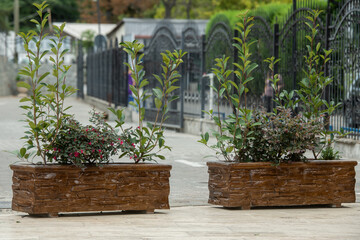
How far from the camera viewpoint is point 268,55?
61.9 ft

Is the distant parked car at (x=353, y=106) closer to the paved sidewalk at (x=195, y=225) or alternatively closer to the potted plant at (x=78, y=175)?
the paved sidewalk at (x=195, y=225)

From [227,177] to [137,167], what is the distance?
969 millimetres

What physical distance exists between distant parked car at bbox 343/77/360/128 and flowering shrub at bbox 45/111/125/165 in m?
7.94

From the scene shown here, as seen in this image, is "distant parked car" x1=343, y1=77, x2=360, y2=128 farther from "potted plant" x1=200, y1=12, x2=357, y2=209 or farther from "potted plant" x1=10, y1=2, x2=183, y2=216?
"potted plant" x1=10, y1=2, x2=183, y2=216

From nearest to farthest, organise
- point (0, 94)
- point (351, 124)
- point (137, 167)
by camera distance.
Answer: point (137, 167), point (351, 124), point (0, 94)

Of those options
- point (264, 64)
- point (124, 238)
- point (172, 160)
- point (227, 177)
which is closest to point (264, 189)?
point (227, 177)

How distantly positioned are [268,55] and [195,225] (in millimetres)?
11661

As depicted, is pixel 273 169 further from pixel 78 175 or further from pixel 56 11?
pixel 56 11

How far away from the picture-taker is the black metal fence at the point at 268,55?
15.3 metres

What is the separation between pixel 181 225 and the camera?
7.58 metres

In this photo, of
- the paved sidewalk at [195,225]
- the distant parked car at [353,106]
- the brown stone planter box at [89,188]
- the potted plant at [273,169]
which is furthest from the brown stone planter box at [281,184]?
the distant parked car at [353,106]

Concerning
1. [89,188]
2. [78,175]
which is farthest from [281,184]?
[78,175]

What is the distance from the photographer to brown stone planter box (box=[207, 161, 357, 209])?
855 cm

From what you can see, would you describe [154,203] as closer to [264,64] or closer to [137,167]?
[137,167]
